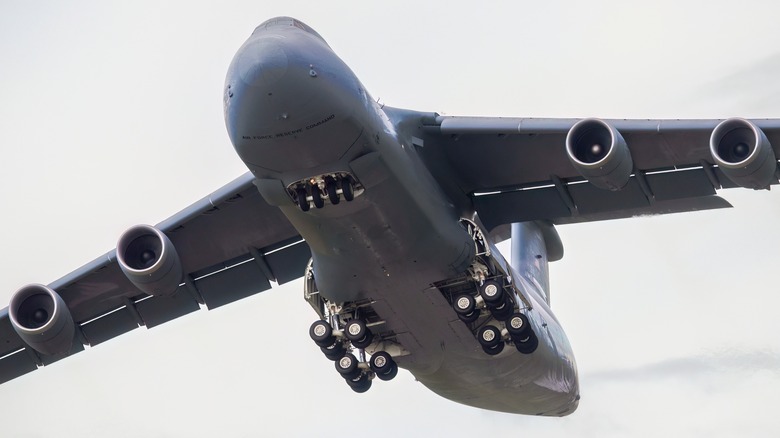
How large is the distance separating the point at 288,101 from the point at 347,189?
128 cm

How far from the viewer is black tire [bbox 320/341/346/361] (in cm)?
1337

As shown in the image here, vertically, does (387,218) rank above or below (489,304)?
above

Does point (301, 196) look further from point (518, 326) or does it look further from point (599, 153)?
point (518, 326)

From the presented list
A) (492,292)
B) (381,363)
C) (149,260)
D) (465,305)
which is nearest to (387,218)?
(465,305)

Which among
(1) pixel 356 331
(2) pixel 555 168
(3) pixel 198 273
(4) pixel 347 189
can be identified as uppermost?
(4) pixel 347 189

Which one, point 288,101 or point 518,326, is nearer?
point 288,101

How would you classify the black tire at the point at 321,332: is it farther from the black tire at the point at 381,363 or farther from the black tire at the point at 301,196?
the black tire at the point at 301,196

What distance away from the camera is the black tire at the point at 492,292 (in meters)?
12.8

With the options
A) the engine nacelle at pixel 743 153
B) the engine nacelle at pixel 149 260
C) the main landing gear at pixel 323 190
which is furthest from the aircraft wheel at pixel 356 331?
the engine nacelle at pixel 743 153

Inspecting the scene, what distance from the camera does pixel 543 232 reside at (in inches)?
685

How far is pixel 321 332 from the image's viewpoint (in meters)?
13.2

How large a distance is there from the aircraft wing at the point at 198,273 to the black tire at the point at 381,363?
1.62 meters

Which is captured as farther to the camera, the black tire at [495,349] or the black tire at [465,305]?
the black tire at [495,349]

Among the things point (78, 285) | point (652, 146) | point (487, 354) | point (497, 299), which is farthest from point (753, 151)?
point (78, 285)
